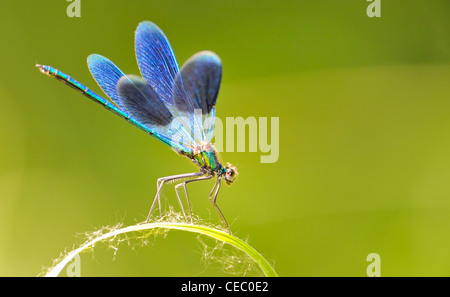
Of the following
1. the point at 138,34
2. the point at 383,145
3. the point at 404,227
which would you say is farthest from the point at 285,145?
the point at 138,34

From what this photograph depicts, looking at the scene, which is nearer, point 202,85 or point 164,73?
point 202,85

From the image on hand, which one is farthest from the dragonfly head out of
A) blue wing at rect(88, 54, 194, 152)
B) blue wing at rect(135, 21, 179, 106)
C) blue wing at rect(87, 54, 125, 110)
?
blue wing at rect(87, 54, 125, 110)

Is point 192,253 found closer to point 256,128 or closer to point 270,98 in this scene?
point 256,128
